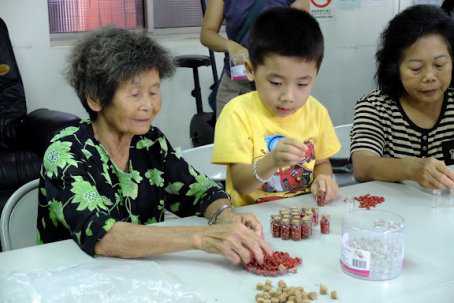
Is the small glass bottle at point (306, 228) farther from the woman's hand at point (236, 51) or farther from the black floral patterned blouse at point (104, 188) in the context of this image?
the woman's hand at point (236, 51)

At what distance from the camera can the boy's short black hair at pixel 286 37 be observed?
5.51 feet

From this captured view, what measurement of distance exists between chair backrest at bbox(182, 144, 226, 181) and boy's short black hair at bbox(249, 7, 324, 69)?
2.28 feet

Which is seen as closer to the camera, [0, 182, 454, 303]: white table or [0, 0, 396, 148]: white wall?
[0, 182, 454, 303]: white table

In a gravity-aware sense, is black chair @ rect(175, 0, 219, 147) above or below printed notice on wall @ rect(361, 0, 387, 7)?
below

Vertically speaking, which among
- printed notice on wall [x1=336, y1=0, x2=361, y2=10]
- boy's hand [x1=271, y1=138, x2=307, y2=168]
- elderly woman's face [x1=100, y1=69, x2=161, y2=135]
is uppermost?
printed notice on wall [x1=336, y1=0, x2=361, y2=10]

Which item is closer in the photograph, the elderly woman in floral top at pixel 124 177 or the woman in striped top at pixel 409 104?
the elderly woman in floral top at pixel 124 177

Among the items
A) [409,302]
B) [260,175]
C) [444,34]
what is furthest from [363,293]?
[444,34]

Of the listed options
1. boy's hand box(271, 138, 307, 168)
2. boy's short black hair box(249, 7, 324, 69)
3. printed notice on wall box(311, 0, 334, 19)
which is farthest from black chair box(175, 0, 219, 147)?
boy's hand box(271, 138, 307, 168)


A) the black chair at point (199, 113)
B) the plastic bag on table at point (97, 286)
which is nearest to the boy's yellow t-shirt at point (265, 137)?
the plastic bag on table at point (97, 286)

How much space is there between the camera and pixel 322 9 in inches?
194

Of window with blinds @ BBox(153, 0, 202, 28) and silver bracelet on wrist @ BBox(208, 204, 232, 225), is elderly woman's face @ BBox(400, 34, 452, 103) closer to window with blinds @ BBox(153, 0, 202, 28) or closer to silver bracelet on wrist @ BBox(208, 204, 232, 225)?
silver bracelet on wrist @ BBox(208, 204, 232, 225)

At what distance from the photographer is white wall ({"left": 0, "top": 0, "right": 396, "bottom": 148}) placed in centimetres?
407

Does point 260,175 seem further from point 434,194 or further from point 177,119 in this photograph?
point 177,119

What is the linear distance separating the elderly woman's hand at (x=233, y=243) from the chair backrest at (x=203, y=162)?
1.04m
